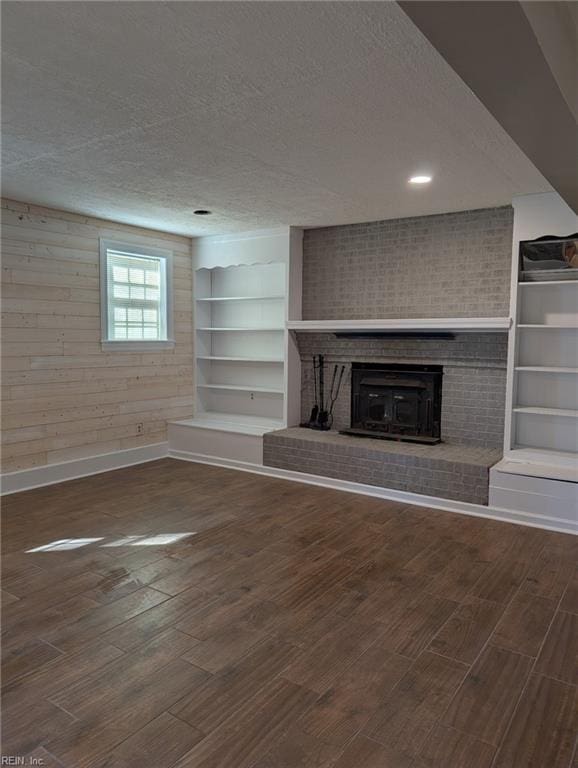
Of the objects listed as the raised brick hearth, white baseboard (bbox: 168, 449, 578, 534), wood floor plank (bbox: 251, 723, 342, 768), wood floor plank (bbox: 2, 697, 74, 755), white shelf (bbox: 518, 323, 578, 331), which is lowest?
wood floor plank (bbox: 2, 697, 74, 755)

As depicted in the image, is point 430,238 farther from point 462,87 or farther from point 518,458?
point 462,87

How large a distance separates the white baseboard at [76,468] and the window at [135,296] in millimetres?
1187

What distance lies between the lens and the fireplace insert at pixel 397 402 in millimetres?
5121

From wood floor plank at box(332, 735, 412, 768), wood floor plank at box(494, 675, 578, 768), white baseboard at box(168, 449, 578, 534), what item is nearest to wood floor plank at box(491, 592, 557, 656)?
wood floor plank at box(494, 675, 578, 768)

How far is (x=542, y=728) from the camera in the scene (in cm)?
194

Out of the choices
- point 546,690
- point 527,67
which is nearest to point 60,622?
point 546,690

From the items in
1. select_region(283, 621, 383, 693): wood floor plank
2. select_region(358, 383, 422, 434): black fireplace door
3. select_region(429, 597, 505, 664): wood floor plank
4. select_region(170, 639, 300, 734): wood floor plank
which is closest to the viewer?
select_region(170, 639, 300, 734): wood floor plank

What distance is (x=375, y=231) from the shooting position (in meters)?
5.48

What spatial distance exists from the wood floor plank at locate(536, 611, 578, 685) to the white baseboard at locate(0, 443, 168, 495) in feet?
14.2

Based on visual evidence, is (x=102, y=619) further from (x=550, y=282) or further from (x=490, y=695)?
(x=550, y=282)

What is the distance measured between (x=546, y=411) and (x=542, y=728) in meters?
2.84

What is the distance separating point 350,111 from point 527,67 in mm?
1538

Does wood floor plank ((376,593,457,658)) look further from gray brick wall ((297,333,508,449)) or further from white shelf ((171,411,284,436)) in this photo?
white shelf ((171,411,284,436))

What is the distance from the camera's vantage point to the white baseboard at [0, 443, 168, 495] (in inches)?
187
